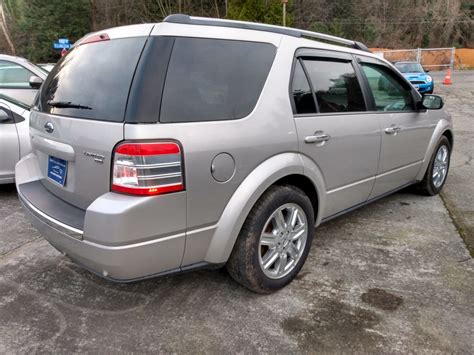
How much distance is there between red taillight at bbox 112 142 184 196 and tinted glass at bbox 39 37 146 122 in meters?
0.22

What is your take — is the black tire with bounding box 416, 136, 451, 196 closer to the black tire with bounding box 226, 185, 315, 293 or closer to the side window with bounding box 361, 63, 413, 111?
the side window with bounding box 361, 63, 413, 111

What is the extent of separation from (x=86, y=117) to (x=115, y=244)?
2.54 ft

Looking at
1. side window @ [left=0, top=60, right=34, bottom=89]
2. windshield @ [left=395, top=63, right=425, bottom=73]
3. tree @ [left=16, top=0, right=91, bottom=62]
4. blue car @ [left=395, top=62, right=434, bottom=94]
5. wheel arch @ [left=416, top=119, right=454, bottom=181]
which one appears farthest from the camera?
tree @ [left=16, top=0, right=91, bottom=62]

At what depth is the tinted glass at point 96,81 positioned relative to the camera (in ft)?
7.39

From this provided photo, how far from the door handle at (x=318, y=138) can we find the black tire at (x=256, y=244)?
361 mm

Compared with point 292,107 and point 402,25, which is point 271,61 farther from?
point 402,25

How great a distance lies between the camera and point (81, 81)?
2.52 meters

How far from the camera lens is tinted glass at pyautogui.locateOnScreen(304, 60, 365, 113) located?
3.08 m

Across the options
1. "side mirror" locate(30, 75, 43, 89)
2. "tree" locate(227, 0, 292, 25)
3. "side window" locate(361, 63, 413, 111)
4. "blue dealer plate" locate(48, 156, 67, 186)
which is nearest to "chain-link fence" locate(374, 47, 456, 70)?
"tree" locate(227, 0, 292, 25)

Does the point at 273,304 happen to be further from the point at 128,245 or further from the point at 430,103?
the point at 430,103

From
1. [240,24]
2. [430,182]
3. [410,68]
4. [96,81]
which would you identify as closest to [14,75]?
[96,81]

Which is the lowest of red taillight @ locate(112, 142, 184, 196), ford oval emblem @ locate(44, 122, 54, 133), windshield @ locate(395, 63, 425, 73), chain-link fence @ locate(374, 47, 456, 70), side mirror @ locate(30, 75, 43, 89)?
red taillight @ locate(112, 142, 184, 196)

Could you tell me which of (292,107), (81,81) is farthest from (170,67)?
(292,107)

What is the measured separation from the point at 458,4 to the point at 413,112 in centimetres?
4823
